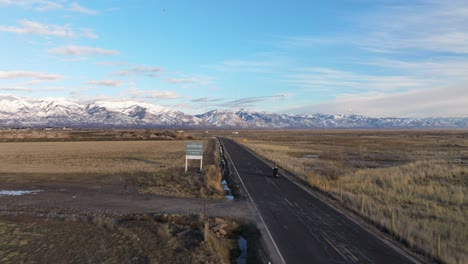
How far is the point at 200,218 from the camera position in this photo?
63.9 feet

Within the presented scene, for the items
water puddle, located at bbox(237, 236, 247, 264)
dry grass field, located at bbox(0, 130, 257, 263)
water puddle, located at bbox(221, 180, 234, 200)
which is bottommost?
water puddle, located at bbox(221, 180, 234, 200)

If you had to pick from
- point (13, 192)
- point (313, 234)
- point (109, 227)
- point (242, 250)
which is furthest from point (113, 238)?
point (13, 192)

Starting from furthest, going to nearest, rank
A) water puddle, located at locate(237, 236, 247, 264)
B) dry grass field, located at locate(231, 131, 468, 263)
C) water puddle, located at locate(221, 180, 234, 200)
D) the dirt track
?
water puddle, located at locate(221, 180, 234, 200) < the dirt track < dry grass field, located at locate(231, 131, 468, 263) < water puddle, located at locate(237, 236, 247, 264)

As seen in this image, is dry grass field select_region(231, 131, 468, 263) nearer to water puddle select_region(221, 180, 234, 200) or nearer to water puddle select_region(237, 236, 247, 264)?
water puddle select_region(237, 236, 247, 264)

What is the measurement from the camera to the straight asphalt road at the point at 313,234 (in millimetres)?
13914

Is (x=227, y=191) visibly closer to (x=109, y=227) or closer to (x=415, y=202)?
(x=415, y=202)

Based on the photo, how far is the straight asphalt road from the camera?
13914 millimetres

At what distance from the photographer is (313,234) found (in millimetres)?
16906

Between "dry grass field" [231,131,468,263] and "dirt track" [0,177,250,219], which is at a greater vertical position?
"dry grass field" [231,131,468,263]

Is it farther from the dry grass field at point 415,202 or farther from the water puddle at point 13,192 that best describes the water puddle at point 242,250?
the water puddle at point 13,192

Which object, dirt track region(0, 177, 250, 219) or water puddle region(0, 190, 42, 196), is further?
water puddle region(0, 190, 42, 196)

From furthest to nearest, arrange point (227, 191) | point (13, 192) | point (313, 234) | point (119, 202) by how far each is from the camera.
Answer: point (227, 191)
point (13, 192)
point (119, 202)
point (313, 234)

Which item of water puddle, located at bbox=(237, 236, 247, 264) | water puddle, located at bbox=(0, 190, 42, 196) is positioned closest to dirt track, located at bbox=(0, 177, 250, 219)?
water puddle, located at bbox=(0, 190, 42, 196)

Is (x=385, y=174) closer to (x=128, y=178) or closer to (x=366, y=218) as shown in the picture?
(x=366, y=218)
